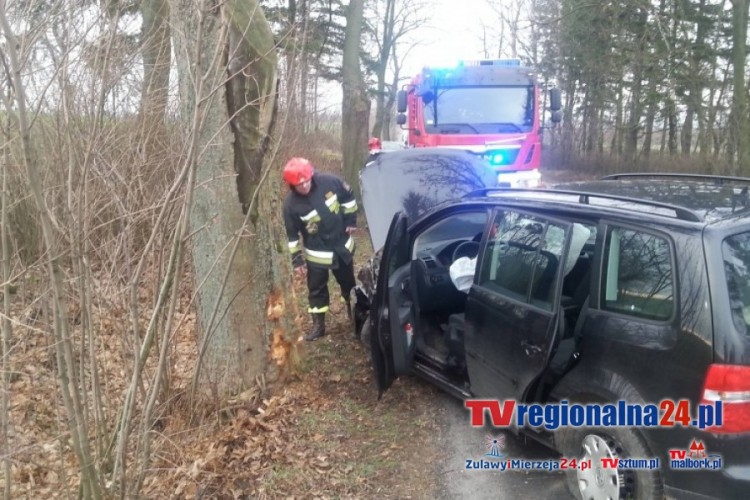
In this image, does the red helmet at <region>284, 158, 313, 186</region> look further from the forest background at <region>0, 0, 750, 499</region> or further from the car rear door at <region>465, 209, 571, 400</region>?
the car rear door at <region>465, 209, 571, 400</region>

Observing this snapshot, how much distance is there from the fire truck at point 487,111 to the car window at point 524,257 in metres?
6.64

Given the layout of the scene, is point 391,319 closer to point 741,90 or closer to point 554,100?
point 554,100

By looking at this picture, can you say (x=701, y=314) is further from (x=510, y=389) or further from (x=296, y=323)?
(x=296, y=323)

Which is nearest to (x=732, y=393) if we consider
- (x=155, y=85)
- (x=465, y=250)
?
(x=465, y=250)

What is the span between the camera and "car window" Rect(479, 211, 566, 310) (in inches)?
126

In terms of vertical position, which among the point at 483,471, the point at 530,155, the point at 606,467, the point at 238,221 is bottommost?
the point at 483,471

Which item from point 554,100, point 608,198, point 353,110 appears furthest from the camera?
point 353,110

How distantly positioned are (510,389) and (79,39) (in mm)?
3032

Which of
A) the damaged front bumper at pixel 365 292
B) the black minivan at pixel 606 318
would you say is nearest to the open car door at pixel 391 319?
the black minivan at pixel 606 318

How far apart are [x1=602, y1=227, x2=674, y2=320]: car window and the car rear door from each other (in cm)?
27

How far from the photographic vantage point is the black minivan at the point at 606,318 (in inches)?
93.4

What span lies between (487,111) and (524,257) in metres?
7.31

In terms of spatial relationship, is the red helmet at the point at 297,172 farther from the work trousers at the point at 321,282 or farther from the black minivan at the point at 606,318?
the black minivan at the point at 606,318

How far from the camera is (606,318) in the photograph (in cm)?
284
